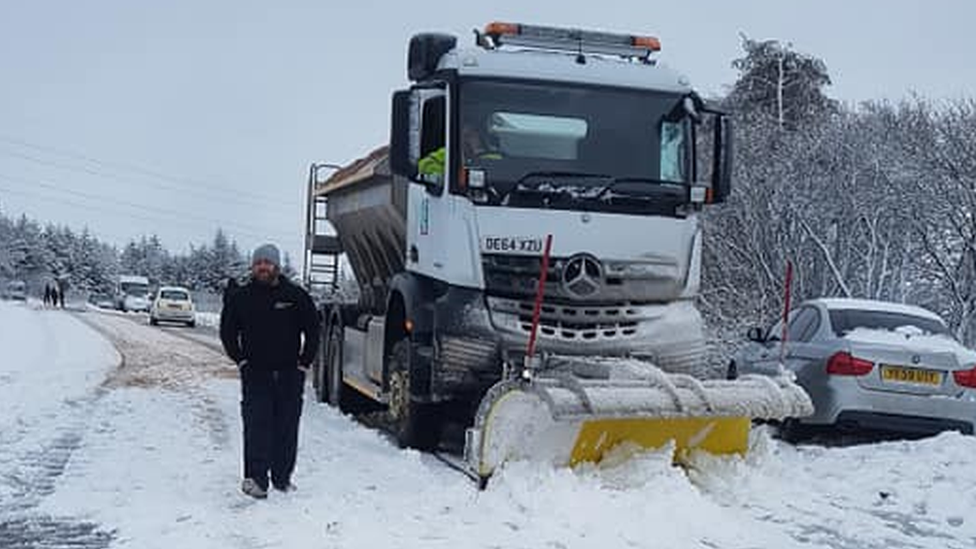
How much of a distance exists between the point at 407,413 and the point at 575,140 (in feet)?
8.72

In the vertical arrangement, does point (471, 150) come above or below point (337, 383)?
above

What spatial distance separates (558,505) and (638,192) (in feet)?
10.2

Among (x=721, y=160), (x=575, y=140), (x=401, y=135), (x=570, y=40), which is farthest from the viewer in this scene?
(x=570, y=40)

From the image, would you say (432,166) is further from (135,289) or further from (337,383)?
(135,289)

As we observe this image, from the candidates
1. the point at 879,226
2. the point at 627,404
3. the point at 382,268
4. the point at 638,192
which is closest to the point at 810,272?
the point at 879,226

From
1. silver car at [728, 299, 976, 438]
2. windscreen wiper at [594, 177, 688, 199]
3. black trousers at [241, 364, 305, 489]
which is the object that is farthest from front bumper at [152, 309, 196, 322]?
black trousers at [241, 364, 305, 489]

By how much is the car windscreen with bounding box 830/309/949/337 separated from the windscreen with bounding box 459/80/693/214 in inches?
121

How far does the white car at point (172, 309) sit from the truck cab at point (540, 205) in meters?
34.1

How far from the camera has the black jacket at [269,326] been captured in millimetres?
7801

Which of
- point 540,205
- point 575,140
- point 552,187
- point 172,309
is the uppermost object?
point 575,140

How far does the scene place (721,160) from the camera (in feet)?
31.6

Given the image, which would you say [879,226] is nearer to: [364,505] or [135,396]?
[135,396]

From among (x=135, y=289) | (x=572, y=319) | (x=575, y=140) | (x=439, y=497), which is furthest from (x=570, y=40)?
(x=135, y=289)

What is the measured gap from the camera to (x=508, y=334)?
8.90m
